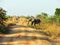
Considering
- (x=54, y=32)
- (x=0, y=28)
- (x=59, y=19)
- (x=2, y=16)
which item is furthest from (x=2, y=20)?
(x=59, y=19)

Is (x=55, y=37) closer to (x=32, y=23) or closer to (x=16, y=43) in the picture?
(x=16, y=43)

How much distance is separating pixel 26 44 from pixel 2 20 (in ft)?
53.4

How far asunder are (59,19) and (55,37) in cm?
2071

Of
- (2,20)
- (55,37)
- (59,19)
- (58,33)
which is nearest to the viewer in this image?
(55,37)

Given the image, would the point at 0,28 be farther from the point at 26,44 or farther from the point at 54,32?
the point at 26,44

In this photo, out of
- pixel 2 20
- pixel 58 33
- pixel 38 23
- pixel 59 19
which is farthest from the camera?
pixel 59 19

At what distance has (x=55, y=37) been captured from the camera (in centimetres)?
2734

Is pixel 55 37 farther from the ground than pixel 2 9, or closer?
closer

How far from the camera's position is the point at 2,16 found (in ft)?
121

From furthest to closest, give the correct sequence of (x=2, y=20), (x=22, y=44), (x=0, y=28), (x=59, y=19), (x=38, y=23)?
(x=59, y=19), (x=38, y=23), (x=2, y=20), (x=0, y=28), (x=22, y=44)

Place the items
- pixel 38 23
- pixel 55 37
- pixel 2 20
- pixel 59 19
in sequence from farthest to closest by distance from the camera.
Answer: pixel 59 19 < pixel 38 23 < pixel 2 20 < pixel 55 37

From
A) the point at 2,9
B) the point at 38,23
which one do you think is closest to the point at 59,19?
the point at 38,23

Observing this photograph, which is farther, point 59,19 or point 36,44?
point 59,19

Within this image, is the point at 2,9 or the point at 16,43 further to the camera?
the point at 2,9
